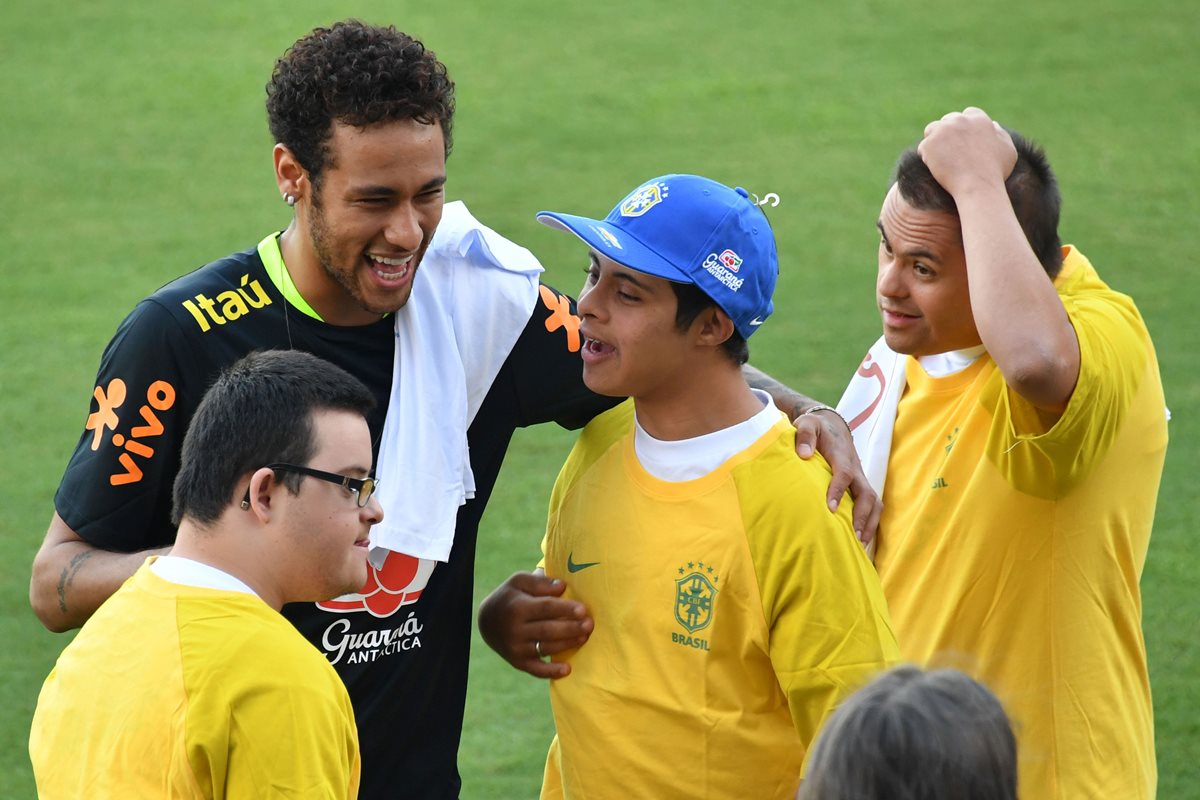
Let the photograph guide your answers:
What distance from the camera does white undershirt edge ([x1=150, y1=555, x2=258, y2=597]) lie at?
232 centimetres

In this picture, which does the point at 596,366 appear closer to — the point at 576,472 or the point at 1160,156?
the point at 576,472

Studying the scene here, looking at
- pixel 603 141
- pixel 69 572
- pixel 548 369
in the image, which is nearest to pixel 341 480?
pixel 69 572

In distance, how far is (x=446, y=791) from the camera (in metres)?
3.16

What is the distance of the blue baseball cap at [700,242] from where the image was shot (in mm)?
2889

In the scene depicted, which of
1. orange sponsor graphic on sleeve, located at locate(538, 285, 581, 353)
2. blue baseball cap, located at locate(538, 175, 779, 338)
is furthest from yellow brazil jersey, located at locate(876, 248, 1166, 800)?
orange sponsor graphic on sleeve, located at locate(538, 285, 581, 353)

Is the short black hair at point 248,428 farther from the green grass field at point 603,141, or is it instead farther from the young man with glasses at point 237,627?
the green grass field at point 603,141

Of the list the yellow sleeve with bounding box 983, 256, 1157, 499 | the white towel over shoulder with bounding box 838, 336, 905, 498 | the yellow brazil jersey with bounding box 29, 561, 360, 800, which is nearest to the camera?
the yellow brazil jersey with bounding box 29, 561, 360, 800

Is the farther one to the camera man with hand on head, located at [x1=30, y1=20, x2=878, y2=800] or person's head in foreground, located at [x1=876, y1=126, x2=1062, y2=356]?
person's head in foreground, located at [x1=876, y1=126, x2=1062, y2=356]

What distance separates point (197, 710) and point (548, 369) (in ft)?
3.76

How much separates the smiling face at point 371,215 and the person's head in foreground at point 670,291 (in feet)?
0.97

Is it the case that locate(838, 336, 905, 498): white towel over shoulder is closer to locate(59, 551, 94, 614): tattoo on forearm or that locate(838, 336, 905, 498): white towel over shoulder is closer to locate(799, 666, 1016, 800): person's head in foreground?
locate(799, 666, 1016, 800): person's head in foreground

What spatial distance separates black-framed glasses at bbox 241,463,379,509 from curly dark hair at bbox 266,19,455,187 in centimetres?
72

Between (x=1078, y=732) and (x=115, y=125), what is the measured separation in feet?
30.6

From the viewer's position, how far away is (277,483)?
2381 mm
